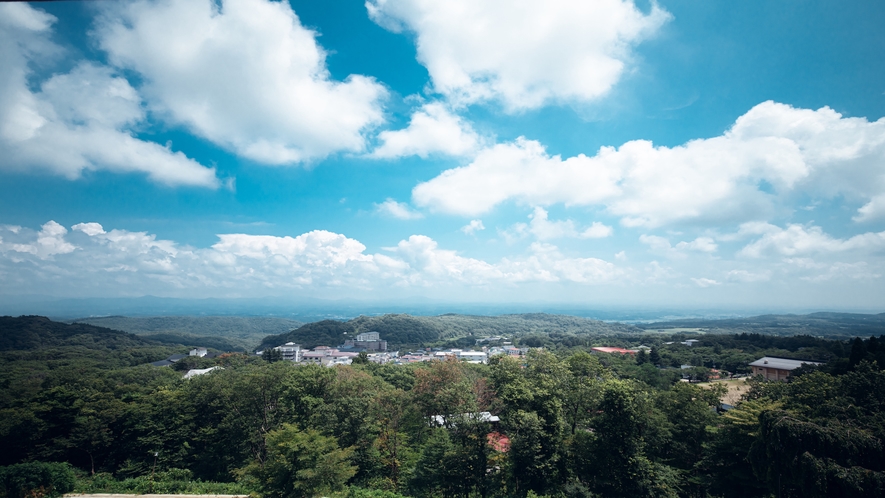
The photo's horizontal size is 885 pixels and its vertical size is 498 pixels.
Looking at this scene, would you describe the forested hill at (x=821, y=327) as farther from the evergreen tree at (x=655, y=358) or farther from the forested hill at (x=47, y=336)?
the forested hill at (x=47, y=336)

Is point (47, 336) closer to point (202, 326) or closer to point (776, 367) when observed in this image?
point (202, 326)

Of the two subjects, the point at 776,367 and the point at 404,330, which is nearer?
the point at 776,367

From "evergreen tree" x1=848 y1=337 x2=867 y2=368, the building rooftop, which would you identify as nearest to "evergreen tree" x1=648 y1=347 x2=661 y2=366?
the building rooftop

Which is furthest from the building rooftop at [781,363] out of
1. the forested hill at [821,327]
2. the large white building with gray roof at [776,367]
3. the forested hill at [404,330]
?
the forested hill at [404,330]

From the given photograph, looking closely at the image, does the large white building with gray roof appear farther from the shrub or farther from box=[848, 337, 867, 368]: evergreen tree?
the shrub

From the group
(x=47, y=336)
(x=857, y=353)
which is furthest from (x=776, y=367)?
(x=47, y=336)

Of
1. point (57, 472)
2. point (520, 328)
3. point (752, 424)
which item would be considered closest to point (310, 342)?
point (520, 328)
